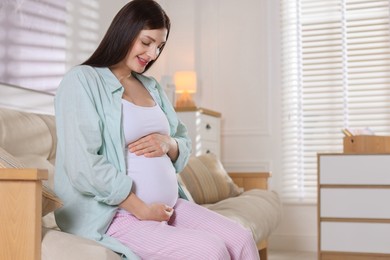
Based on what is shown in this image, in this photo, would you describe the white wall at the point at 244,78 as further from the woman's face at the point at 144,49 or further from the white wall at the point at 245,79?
the woman's face at the point at 144,49

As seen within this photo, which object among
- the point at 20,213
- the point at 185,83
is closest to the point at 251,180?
the point at 185,83

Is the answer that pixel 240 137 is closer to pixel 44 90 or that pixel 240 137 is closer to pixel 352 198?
pixel 352 198

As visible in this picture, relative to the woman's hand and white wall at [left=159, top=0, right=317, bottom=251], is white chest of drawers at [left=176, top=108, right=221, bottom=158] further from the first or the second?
the woman's hand

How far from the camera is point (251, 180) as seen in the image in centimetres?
433

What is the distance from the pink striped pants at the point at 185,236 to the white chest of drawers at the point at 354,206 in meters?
2.14

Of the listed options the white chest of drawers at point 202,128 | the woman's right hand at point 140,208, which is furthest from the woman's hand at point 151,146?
the white chest of drawers at point 202,128

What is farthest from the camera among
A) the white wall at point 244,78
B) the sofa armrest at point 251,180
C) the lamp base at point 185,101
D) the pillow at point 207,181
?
the white wall at point 244,78

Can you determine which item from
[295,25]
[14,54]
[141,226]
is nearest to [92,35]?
[14,54]

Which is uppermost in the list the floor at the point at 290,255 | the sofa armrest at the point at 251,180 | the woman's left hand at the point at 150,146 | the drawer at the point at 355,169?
the woman's left hand at the point at 150,146

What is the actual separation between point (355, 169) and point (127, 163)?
2.39 metres

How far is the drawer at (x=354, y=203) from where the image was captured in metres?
3.86

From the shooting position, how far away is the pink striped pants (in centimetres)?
166

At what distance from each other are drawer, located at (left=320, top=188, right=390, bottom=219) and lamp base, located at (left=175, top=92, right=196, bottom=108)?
122cm

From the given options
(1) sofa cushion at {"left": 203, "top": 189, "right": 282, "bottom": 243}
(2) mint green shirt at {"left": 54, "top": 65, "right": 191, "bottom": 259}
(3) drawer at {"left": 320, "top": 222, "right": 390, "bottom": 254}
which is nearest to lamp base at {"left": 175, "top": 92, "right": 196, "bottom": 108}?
(1) sofa cushion at {"left": 203, "top": 189, "right": 282, "bottom": 243}
